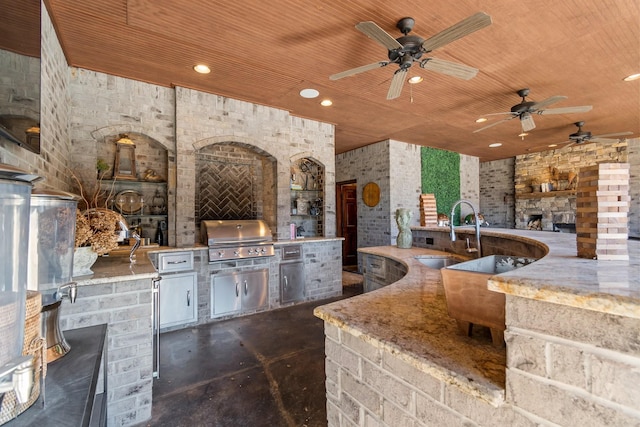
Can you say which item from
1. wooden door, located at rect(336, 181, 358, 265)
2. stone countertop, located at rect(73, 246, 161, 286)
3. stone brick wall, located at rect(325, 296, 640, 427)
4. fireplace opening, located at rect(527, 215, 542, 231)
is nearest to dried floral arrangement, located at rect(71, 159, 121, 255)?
stone countertop, located at rect(73, 246, 161, 286)

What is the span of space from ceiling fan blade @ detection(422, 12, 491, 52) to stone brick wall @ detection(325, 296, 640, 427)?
194 centimetres

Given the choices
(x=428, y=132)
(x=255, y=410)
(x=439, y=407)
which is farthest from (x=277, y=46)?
(x=428, y=132)

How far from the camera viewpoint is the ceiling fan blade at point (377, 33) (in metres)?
1.94

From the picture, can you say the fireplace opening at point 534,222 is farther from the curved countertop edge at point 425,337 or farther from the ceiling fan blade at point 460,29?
the curved countertop edge at point 425,337

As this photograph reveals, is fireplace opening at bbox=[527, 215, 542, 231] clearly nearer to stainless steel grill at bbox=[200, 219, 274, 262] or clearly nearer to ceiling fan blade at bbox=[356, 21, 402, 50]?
stainless steel grill at bbox=[200, 219, 274, 262]

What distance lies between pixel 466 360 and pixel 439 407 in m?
0.15

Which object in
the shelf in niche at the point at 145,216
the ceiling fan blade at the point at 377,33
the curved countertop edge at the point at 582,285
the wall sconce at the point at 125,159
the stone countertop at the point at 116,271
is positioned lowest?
the stone countertop at the point at 116,271

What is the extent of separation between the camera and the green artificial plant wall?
6574 millimetres

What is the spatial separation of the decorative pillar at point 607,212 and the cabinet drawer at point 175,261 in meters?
3.60

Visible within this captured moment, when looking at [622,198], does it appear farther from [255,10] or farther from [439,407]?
[255,10]

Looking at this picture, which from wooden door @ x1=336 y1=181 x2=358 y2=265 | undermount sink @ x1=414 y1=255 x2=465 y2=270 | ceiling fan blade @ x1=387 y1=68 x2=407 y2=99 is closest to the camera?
ceiling fan blade @ x1=387 y1=68 x2=407 y2=99

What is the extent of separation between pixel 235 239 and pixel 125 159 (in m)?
1.72

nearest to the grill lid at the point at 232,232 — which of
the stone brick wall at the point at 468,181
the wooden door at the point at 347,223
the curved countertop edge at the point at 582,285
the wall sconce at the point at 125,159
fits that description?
the wall sconce at the point at 125,159

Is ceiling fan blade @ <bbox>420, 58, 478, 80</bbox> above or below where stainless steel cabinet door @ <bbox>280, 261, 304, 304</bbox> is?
above
